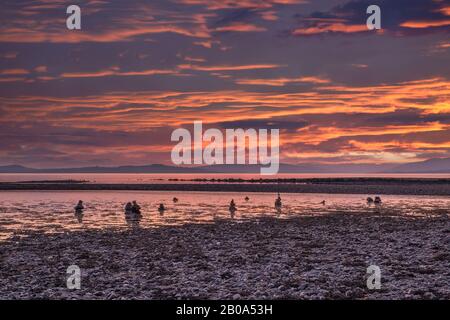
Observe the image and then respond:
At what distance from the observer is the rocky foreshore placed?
1517 centimetres

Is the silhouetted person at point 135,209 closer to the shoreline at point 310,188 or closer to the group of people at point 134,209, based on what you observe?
the group of people at point 134,209

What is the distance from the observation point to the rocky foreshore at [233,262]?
49.8ft

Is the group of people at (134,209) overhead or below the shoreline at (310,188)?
below

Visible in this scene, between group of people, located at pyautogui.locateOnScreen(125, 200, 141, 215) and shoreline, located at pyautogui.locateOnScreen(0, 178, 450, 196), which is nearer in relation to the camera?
group of people, located at pyautogui.locateOnScreen(125, 200, 141, 215)

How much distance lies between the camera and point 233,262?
63.7ft

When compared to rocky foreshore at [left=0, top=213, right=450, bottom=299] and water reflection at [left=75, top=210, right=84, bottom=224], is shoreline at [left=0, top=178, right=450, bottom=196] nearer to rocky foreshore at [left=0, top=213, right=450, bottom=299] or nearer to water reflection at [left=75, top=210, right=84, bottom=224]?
water reflection at [left=75, top=210, right=84, bottom=224]

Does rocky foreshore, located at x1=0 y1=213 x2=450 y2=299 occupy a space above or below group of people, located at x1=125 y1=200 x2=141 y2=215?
below

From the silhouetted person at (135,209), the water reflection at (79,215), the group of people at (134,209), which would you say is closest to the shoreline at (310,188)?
the group of people at (134,209)

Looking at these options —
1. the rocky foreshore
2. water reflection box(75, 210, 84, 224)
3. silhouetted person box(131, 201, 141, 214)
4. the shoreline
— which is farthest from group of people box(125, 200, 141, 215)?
the shoreline

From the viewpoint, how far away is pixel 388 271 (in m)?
17.3
